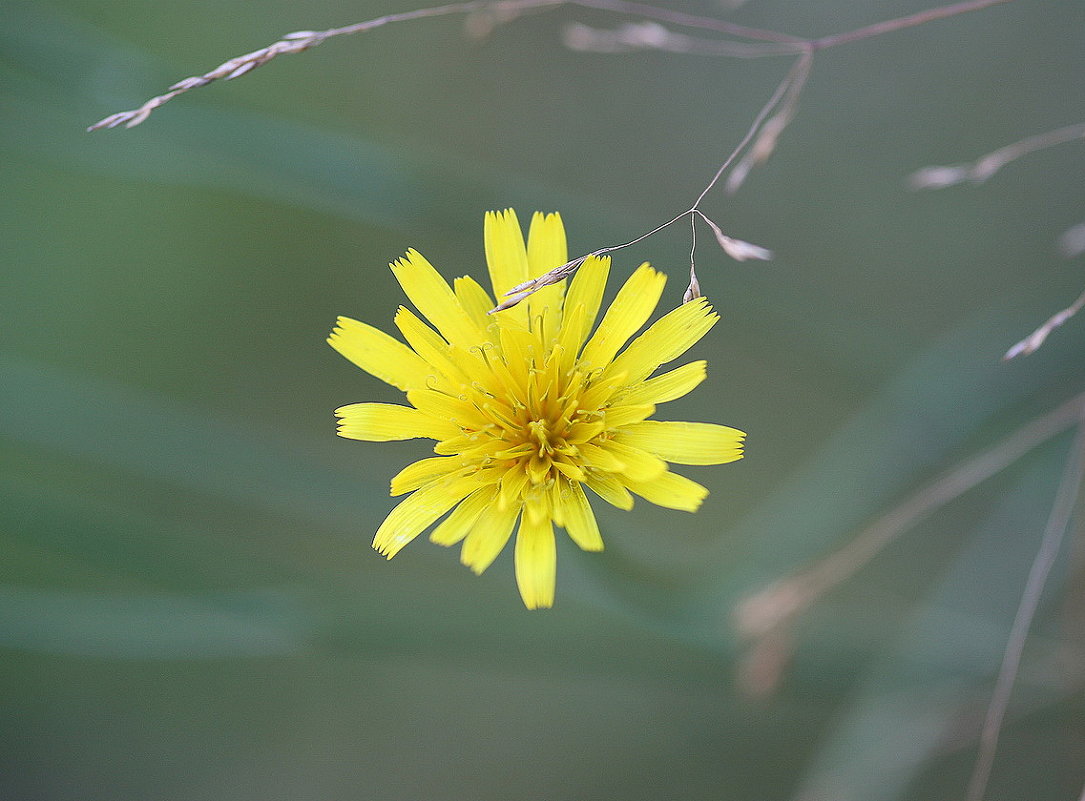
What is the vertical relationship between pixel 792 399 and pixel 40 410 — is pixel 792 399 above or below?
above

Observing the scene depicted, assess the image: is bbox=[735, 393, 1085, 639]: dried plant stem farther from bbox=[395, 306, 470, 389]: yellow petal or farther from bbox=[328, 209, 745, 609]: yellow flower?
bbox=[395, 306, 470, 389]: yellow petal

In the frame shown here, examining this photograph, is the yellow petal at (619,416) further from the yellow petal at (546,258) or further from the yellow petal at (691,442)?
the yellow petal at (546,258)

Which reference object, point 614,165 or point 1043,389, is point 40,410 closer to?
point 614,165

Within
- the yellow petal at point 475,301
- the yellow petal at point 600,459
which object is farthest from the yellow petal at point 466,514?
the yellow petal at point 475,301

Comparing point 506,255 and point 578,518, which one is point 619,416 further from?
point 506,255

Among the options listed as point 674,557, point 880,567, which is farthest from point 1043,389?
point 674,557

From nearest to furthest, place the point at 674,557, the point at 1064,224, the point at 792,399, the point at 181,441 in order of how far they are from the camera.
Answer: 1. the point at 181,441
2. the point at 674,557
3. the point at 1064,224
4. the point at 792,399

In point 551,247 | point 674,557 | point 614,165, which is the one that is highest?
point 614,165

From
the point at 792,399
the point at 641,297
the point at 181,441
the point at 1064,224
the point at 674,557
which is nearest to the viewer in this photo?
the point at 641,297
